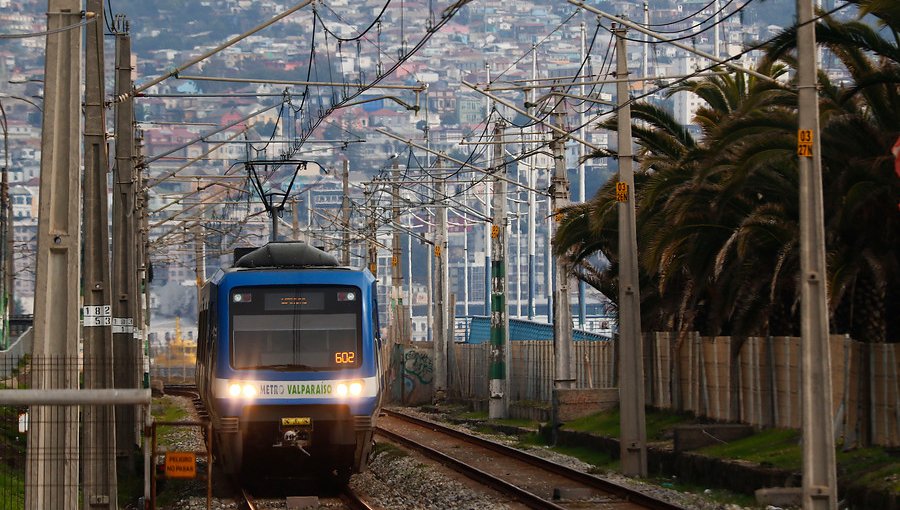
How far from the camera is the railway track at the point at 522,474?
2209 cm

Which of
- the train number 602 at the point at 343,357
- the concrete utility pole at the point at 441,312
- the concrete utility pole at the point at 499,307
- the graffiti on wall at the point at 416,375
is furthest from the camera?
the graffiti on wall at the point at 416,375

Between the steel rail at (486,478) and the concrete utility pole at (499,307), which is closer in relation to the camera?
the steel rail at (486,478)

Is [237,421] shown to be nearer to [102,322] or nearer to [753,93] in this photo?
[102,322]

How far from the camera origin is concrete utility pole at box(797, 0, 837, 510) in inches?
727

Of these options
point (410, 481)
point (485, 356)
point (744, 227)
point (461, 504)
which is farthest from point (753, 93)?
point (485, 356)

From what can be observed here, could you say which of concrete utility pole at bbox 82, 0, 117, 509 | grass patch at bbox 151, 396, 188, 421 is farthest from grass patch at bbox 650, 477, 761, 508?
grass patch at bbox 151, 396, 188, 421

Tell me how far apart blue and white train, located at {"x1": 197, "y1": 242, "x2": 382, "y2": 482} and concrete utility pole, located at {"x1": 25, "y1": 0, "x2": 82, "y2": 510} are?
17.5 feet

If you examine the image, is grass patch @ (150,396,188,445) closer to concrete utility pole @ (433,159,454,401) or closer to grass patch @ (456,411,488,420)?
grass patch @ (456,411,488,420)

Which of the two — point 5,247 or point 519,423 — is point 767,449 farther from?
point 5,247

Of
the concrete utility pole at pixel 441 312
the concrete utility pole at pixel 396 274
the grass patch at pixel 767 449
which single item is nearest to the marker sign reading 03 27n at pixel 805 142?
→ the grass patch at pixel 767 449

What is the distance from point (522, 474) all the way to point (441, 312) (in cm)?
2702

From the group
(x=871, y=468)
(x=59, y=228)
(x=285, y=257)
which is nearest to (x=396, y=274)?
(x=285, y=257)

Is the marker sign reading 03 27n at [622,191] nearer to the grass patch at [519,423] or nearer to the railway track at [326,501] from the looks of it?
the railway track at [326,501]

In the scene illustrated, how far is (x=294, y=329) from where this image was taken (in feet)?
74.8
